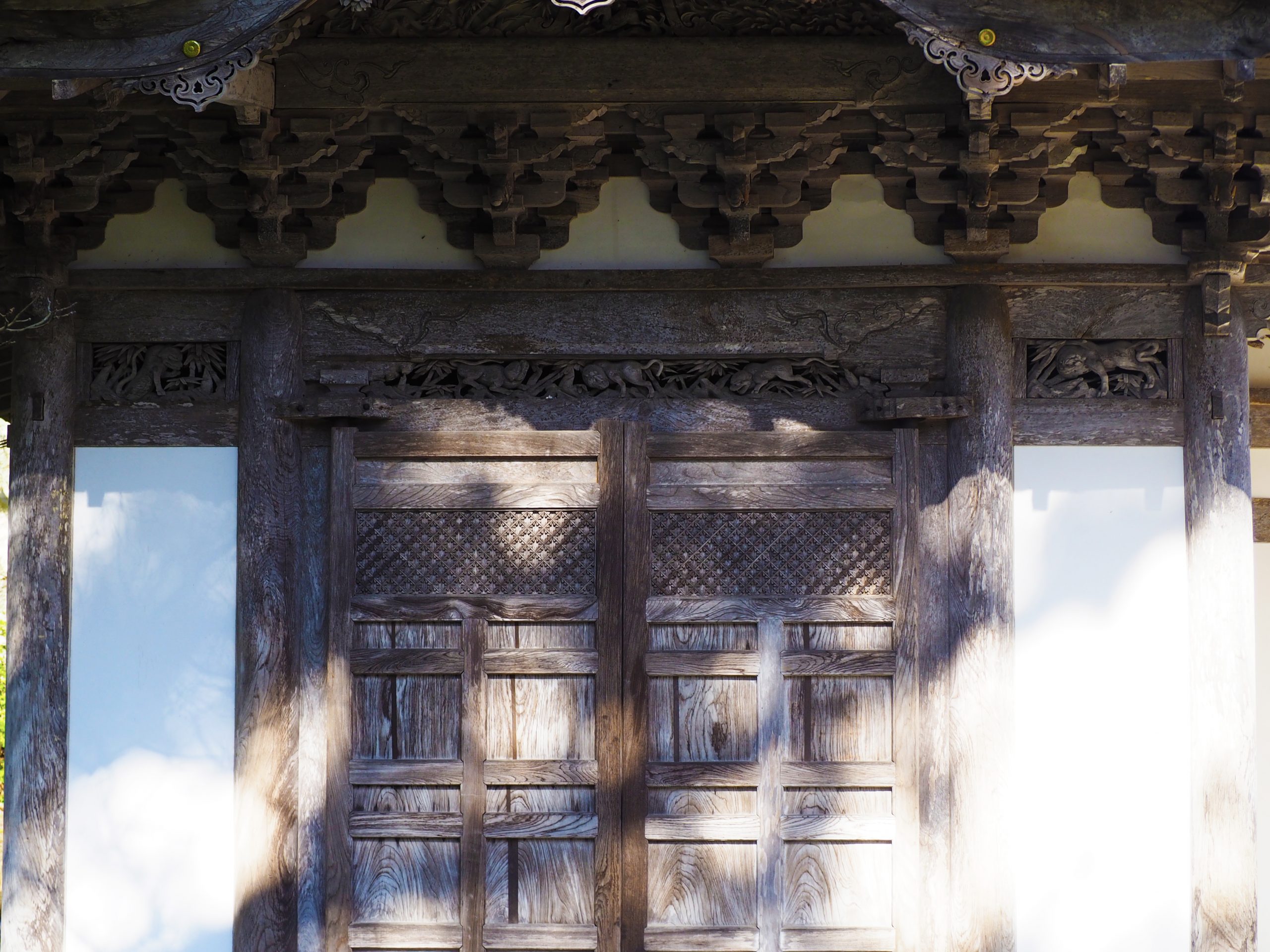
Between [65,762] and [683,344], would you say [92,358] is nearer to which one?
[65,762]

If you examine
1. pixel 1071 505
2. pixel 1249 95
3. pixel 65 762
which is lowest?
pixel 65 762

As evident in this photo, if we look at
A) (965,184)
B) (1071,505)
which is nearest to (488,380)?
(965,184)

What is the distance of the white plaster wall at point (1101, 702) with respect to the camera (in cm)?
454

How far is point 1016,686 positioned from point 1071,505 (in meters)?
0.75

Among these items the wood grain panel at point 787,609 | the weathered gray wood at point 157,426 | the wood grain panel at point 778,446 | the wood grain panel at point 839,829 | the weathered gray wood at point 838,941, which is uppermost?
the weathered gray wood at point 157,426

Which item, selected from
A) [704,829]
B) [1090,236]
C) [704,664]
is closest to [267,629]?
[704,664]

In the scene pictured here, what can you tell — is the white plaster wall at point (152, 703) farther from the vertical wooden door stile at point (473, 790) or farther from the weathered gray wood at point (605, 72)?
the weathered gray wood at point (605, 72)

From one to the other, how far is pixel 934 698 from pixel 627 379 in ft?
5.72

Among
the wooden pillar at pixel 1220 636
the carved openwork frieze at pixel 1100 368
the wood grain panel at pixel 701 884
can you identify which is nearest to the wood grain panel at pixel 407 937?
the wood grain panel at pixel 701 884

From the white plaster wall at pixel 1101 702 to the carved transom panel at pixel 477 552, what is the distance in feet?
5.80

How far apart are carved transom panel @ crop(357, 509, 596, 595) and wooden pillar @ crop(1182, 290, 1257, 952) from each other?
7.82 ft

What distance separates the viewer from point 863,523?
4.66 m

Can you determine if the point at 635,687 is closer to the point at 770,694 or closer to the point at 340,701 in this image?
the point at 770,694

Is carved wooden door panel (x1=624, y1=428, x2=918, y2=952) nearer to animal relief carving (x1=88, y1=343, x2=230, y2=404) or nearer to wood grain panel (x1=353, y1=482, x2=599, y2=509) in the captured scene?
wood grain panel (x1=353, y1=482, x2=599, y2=509)
